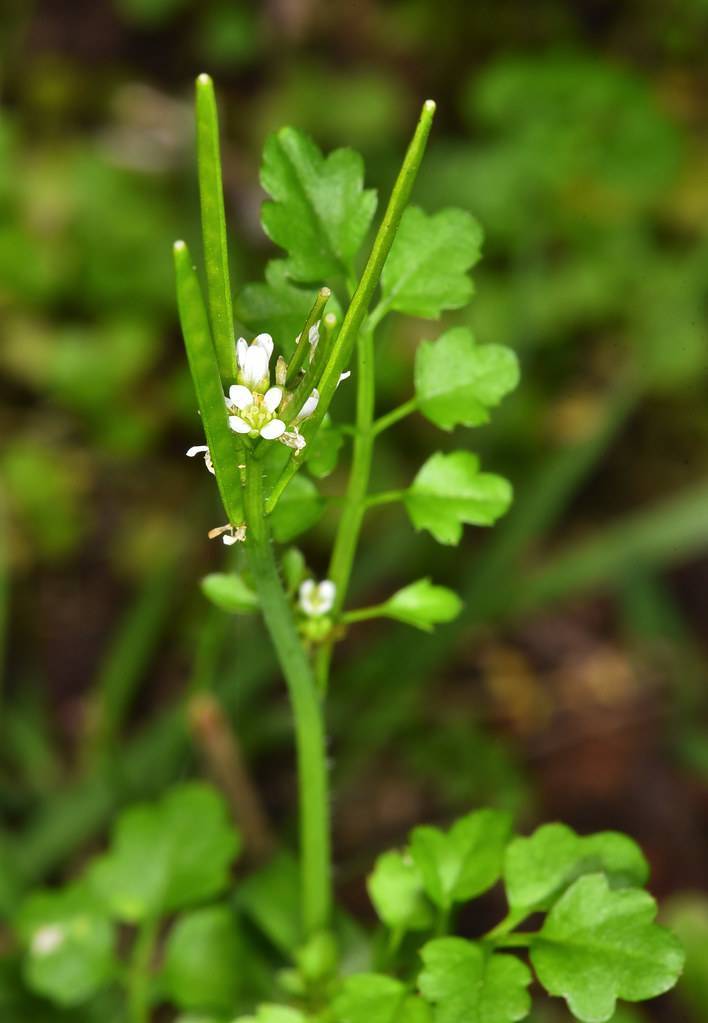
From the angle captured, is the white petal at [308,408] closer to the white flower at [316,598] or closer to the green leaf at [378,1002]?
the white flower at [316,598]

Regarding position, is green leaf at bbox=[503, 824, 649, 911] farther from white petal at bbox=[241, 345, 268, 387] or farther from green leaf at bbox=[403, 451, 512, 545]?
white petal at bbox=[241, 345, 268, 387]

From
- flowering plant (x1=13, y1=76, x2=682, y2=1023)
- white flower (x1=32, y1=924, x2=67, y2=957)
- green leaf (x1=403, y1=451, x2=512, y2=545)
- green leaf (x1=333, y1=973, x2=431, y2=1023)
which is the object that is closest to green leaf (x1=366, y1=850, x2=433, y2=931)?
flowering plant (x1=13, y1=76, x2=682, y2=1023)

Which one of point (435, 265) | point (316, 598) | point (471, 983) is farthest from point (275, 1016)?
point (435, 265)

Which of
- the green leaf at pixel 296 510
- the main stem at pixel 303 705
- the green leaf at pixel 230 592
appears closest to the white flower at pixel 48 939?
the main stem at pixel 303 705

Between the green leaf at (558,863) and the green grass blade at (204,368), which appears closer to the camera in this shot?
the green grass blade at (204,368)

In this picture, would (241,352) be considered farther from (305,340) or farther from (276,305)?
(276,305)

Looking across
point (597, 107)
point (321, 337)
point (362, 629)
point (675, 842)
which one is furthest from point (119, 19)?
point (321, 337)

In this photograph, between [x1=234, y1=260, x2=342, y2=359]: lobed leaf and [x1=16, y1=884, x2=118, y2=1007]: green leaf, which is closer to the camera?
[x1=234, y1=260, x2=342, y2=359]: lobed leaf
